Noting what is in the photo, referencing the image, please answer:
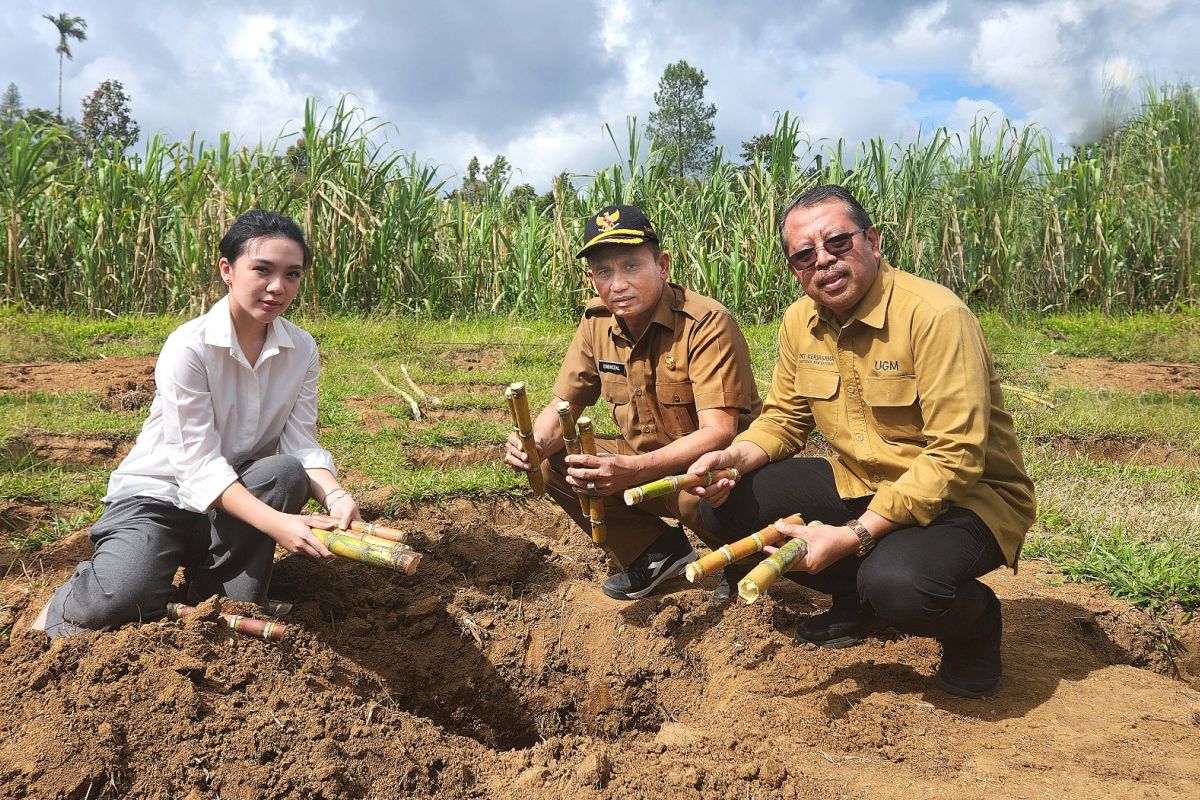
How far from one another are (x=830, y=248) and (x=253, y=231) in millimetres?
1618

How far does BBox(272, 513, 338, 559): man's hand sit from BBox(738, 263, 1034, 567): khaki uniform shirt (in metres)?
1.33

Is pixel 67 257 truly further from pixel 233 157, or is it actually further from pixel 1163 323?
pixel 1163 323

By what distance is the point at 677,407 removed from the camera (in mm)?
3025

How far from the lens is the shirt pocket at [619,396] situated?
3.08 meters

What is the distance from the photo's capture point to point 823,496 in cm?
265

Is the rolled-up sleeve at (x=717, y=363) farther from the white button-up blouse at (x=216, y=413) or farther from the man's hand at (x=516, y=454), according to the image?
the white button-up blouse at (x=216, y=413)

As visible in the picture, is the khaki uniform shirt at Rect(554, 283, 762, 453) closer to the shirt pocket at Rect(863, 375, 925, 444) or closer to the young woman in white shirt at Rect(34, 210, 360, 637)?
the shirt pocket at Rect(863, 375, 925, 444)

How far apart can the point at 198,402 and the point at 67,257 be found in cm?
699

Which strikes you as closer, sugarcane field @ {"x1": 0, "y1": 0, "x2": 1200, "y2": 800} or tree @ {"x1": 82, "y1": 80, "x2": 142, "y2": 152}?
sugarcane field @ {"x1": 0, "y1": 0, "x2": 1200, "y2": 800}

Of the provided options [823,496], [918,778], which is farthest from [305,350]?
[918,778]

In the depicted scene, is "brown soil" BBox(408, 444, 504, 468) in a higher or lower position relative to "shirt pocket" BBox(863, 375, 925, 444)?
lower

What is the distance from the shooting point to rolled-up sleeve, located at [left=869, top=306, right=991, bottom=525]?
2.20 meters

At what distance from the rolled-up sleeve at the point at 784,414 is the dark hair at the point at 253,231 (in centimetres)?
147

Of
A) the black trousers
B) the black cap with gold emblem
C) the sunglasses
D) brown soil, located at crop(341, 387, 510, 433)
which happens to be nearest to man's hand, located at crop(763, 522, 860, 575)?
the black trousers
